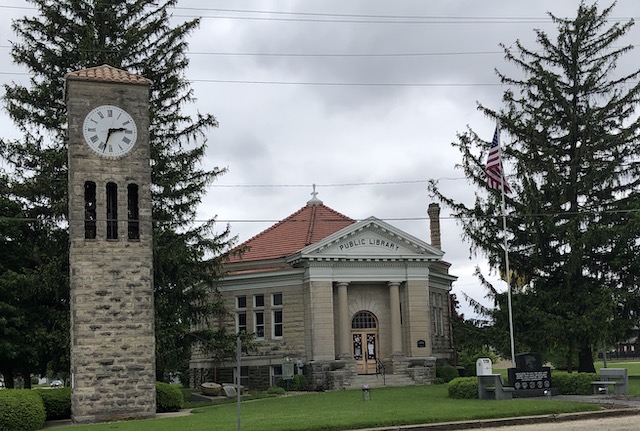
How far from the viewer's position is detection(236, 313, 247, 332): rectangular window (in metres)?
43.3

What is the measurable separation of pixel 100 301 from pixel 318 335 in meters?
15.1

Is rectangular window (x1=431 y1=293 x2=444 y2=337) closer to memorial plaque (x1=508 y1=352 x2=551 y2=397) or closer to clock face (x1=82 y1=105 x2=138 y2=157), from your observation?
memorial plaque (x1=508 y1=352 x2=551 y2=397)

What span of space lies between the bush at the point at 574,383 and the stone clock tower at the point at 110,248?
14.2 m

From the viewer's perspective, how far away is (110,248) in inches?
1093

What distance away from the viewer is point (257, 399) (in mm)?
34406

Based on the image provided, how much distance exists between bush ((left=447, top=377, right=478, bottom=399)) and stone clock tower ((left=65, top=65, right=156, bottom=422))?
10.2m

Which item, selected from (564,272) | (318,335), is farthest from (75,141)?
(564,272)

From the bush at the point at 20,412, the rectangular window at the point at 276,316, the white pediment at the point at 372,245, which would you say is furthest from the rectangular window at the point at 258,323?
the bush at the point at 20,412

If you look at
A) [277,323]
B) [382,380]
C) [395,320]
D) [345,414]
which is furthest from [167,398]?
[395,320]

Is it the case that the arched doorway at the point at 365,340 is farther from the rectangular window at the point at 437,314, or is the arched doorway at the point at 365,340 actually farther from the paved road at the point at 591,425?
the paved road at the point at 591,425

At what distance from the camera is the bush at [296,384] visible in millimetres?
39219

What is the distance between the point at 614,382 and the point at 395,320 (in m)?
14.3

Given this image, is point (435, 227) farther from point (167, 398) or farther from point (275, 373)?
point (167, 398)

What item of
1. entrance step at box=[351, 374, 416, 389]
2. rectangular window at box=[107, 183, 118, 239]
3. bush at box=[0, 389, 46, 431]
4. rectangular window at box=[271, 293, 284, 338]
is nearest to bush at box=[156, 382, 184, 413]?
bush at box=[0, 389, 46, 431]
